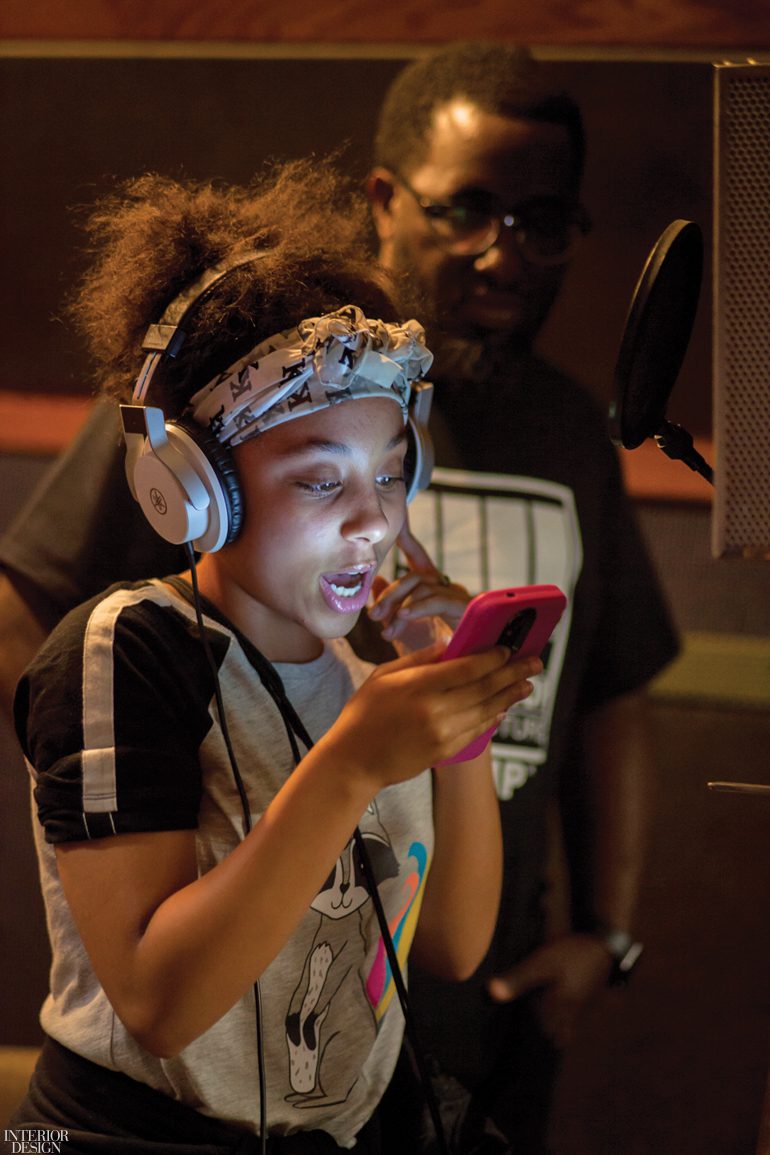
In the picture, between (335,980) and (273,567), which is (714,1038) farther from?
(273,567)

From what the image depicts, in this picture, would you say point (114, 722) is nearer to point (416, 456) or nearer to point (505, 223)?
point (416, 456)

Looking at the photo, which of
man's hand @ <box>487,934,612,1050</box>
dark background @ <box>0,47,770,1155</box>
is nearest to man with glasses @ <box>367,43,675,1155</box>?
man's hand @ <box>487,934,612,1050</box>

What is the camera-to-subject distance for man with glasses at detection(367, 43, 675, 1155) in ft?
5.36

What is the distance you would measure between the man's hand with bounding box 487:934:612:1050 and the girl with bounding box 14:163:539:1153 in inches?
25.6

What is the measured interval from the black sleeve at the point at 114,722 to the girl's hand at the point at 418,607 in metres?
0.24

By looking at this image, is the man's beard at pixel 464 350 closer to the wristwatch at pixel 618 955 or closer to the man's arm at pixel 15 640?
the man's arm at pixel 15 640

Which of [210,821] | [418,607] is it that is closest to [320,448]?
[418,607]

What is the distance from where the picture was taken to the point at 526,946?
1838mm

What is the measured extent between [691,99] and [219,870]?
150 cm

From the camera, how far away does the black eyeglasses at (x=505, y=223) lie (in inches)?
63.4

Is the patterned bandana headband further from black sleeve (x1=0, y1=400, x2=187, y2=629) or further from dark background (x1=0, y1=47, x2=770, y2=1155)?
dark background (x1=0, y1=47, x2=770, y2=1155)

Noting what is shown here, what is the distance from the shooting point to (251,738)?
3.44 ft

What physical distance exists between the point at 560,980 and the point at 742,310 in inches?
49.3

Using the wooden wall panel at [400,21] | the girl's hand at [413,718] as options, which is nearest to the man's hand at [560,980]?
the girl's hand at [413,718]
